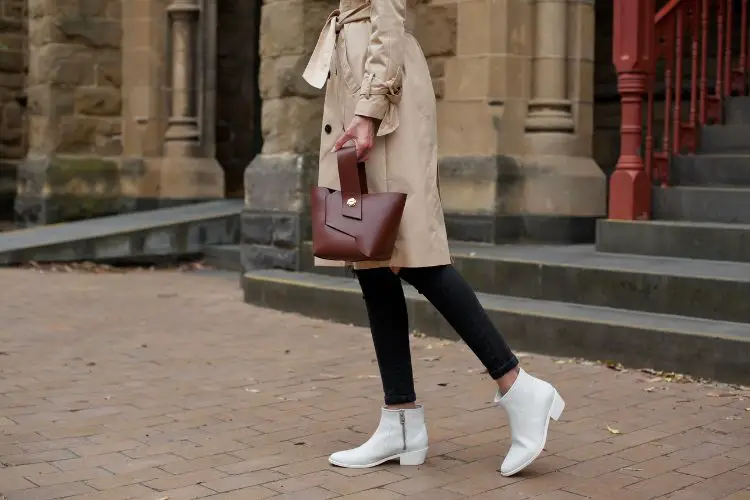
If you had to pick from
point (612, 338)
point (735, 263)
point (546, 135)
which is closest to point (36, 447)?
point (612, 338)

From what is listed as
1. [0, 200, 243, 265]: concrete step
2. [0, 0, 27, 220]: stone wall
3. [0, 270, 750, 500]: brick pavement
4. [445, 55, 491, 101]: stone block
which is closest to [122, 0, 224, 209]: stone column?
[0, 200, 243, 265]: concrete step

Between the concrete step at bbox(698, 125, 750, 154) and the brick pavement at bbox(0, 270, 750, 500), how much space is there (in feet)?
8.13

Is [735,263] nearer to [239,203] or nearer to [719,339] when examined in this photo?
[719,339]

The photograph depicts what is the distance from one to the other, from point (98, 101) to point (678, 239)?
7570 millimetres

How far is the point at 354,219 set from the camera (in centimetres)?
337

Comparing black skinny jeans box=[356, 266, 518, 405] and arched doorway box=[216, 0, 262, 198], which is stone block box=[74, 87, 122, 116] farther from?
black skinny jeans box=[356, 266, 518, 405]

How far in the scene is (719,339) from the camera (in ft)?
15.7

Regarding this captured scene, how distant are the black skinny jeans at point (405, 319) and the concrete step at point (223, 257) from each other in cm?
630

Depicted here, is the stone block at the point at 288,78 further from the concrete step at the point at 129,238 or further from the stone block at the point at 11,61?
the stone block at the point at 11,61

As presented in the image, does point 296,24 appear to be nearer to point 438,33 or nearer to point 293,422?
point 438,33

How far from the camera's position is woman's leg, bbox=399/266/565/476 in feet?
11.3

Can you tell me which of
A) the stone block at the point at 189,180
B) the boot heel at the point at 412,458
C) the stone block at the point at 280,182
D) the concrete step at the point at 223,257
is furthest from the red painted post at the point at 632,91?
the stone block at the point at 189,180

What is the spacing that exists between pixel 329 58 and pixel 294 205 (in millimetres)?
4402

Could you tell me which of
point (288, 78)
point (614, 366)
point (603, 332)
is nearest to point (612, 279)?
point (603, 332)
